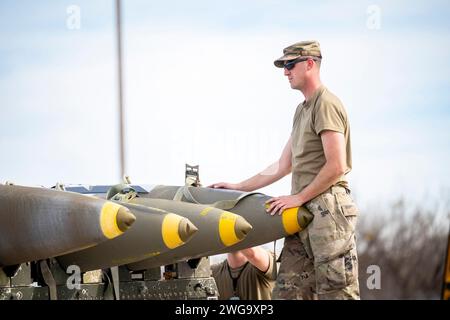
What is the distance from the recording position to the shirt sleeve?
814 cm

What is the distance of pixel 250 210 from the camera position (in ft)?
28.5

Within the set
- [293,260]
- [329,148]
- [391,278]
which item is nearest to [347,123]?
[329,148]

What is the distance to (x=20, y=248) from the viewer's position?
8.10m

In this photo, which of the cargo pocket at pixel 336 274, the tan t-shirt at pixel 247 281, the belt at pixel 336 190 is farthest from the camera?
the tan t-shirt at pixel 247 281

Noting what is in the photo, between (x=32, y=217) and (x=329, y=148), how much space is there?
2.00 metres

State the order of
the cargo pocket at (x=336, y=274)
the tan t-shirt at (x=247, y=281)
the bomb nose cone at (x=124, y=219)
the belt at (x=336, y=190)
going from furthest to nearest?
the tan t-shirt at (x=247, y=281)
the belt at (x=336, y=190)
the cargo pocket at (x=336, y=274)
the bomb nose cone at (x=124, y=219)

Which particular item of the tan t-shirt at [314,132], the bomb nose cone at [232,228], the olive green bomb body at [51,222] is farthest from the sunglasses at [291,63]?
the olive green bomb body at [51,222]

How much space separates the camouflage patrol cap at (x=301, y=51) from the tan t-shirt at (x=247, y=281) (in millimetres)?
1634

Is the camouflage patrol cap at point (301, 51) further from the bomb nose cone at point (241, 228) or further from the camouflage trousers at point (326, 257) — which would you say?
the bomb nose cone at point (241, 228)

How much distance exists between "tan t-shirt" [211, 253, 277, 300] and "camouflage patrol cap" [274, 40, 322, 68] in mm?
1634

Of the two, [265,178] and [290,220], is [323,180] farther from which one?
[265,178]

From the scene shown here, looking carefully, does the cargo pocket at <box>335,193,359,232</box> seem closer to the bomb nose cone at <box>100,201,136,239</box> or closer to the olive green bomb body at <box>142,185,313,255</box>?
the olive green bomb body at <box>142,185,313,255</box>

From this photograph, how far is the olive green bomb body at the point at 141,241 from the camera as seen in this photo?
8.18 meters

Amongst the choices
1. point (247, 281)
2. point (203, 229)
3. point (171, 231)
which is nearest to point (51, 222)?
point (171, 231)
